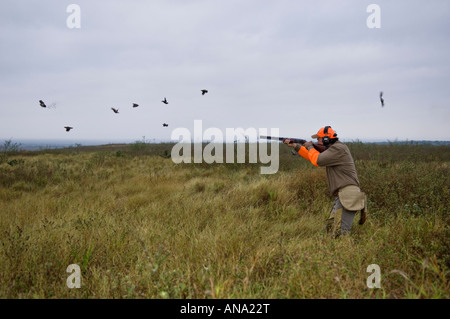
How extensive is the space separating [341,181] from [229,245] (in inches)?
80.3

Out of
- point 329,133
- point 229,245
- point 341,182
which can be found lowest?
point 229,245

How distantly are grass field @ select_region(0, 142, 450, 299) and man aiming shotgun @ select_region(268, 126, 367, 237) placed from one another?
0.84 ft

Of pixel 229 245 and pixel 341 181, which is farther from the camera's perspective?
pixel 341 181

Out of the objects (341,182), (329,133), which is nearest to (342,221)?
(341,182)

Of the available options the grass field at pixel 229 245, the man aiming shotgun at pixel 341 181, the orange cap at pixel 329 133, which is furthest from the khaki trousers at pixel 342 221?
the orange cap at pixel 329 133

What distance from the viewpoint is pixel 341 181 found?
365 cm

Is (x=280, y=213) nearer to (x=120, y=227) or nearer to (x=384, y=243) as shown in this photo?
(x=384, y=243)

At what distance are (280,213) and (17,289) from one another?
3878mm

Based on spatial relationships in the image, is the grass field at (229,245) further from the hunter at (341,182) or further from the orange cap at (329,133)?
the orange cap at (329,133)

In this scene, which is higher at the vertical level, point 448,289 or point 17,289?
point 448,289

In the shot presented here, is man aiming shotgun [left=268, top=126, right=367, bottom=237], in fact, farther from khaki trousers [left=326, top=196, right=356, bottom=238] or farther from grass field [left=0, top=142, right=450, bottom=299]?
grass field [left=0, top=142, right=450, bottom=299]

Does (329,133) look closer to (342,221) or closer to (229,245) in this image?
(342,221)

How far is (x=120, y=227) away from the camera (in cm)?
352
